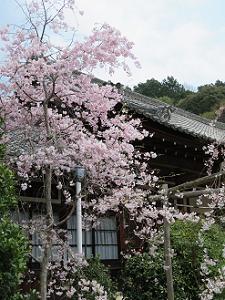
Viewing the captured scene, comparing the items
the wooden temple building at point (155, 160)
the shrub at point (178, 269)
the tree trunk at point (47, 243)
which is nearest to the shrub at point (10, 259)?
the tree trunk at point (47, 243)

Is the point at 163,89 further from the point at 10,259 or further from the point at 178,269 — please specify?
the point at 10,259

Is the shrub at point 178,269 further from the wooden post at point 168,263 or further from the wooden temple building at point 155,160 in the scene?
the wooden temple building at point 155,160

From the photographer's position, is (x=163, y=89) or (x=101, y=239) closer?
(x=101, y=239)

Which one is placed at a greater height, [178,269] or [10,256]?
[10,256]

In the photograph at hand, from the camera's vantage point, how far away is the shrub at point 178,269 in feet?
25.5

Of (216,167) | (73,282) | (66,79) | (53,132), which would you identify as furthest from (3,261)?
(216,167)

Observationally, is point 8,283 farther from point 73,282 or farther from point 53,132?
point 73,282

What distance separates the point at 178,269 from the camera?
319 inches

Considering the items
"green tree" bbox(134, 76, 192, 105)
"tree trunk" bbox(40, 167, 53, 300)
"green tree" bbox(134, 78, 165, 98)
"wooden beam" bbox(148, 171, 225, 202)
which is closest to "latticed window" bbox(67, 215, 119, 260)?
"wooden beam" bbox(148, 171, 225, 202)

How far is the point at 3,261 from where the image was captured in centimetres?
394

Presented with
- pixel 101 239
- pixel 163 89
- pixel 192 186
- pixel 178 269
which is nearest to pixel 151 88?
pixel 163 89

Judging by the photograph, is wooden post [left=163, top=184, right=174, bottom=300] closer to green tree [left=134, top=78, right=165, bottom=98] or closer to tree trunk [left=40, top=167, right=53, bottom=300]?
tree trunk [left=40, top=167, right=53, bottom=300]

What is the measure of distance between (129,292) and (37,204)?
91.9 inches

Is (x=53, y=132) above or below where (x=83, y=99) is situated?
below
